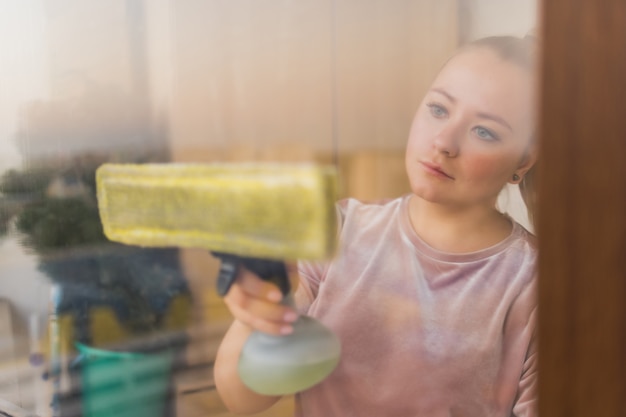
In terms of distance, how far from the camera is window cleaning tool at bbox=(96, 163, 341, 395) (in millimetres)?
584

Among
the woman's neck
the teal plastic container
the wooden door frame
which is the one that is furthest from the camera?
the teal plastic container

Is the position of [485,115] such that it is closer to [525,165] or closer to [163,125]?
[525,165]

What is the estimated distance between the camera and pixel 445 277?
1.93 ft

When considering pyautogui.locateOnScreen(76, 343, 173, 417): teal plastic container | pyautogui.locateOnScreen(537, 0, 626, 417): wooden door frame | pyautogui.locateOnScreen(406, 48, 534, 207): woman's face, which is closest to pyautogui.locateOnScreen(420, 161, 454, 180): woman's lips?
pyautogui.locateOnScreen(406, 48, 534, 207): woman's face

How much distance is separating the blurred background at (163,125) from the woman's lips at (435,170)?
0.10 feet

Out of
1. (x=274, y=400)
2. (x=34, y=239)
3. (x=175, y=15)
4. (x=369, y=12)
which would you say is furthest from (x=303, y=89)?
(x=34, y=239)

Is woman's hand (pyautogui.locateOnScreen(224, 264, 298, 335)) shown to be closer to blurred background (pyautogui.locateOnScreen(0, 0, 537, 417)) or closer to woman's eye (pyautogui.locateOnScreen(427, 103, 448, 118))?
blurred background (pyautogui.locateOnScreen(0, 0, 537, 417))

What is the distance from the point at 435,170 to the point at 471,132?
5 centimetres

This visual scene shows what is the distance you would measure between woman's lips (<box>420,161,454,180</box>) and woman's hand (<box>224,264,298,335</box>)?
0.16 m

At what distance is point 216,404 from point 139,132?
13.7 inches

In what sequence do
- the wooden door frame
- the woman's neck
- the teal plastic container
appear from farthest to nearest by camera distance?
the teal plastic container, the woman's neck, the wooden door frame

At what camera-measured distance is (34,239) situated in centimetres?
96

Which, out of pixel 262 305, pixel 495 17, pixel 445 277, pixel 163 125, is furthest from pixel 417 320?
pixel 163 125

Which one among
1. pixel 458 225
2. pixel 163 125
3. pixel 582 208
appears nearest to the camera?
A: pixel 582 208
